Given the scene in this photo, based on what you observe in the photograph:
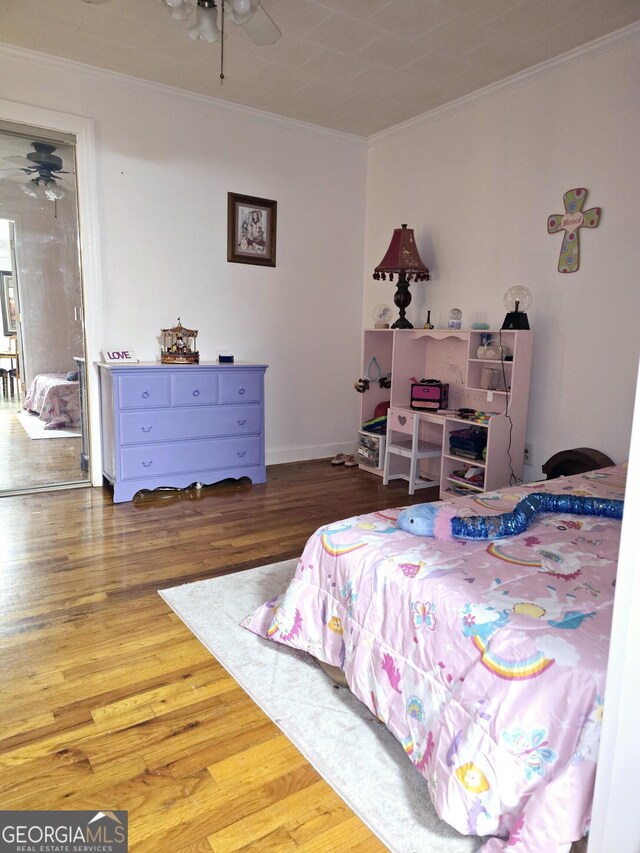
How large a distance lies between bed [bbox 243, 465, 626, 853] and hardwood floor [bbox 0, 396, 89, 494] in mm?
2729

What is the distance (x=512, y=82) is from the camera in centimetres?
382

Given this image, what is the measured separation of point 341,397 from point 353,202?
178 cm

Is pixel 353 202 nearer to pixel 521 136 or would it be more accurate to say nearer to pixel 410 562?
pixel 521 136

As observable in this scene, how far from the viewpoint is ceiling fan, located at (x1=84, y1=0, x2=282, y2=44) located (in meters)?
2.44

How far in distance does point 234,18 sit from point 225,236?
2134 mm

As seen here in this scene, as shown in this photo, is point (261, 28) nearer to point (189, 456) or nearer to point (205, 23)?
point (205, 23)

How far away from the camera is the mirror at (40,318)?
3840 mm

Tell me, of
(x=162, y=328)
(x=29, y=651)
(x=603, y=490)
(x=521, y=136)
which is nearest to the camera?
(x=29, y=651)

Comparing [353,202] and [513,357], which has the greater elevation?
[353,202]

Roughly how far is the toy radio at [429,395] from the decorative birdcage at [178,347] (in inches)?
65.5

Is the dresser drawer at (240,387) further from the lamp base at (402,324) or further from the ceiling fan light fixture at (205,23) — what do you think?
the ceiling fan light fixture at (205,23)

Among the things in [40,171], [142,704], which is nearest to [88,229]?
[40,171]

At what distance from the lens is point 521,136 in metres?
3.83

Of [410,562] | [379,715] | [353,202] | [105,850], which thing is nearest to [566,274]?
[353,202]
